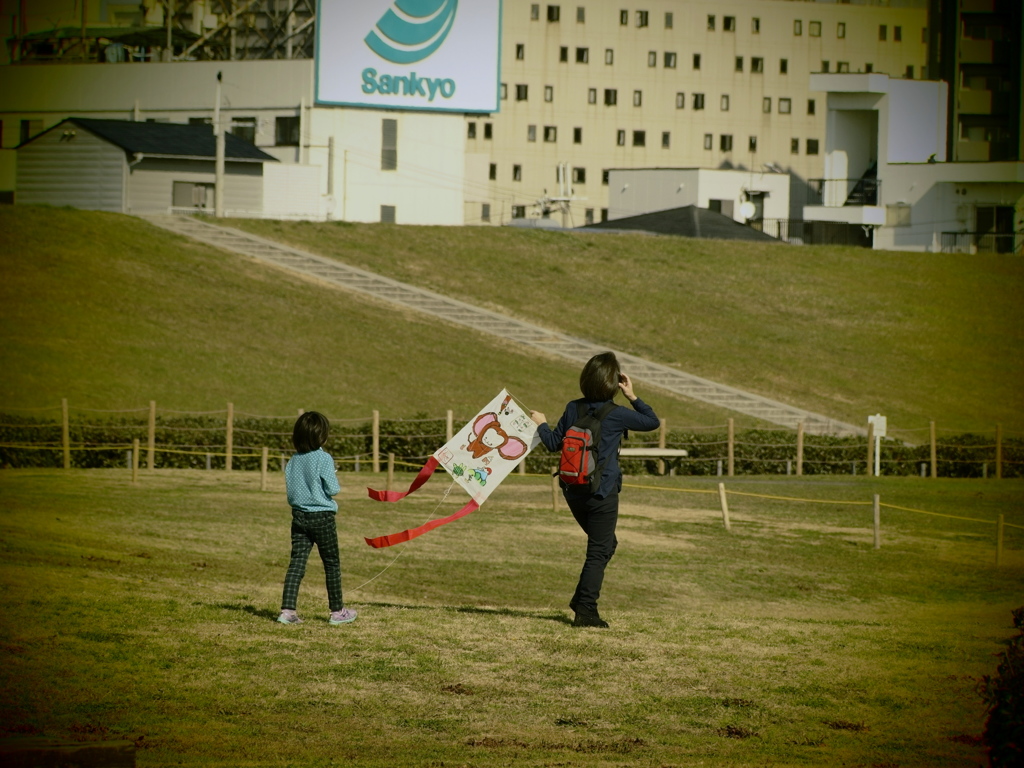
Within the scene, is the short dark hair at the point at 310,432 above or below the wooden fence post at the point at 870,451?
above

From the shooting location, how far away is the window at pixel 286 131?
6600 cm

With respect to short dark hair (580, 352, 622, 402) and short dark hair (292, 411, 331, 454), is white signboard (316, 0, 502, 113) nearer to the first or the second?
short dark hair (292, 411, 331, 454)

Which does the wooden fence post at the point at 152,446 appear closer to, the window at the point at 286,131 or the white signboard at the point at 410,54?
the window at the point at 286,131

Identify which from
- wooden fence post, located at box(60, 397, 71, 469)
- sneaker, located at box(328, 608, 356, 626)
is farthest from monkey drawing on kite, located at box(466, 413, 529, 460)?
wooden fence post, located at box(60, 397, 71, 469)

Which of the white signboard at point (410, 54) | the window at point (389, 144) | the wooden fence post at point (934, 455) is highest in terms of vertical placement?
the white signboard at point (410, 54)

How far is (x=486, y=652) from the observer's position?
32.9 ft

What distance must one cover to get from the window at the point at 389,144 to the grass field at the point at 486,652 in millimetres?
49271

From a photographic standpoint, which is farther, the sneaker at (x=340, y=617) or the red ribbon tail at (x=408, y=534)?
→ the red ribbon tail at (x=408, y=534)

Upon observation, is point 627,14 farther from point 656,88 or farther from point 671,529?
point 671,529

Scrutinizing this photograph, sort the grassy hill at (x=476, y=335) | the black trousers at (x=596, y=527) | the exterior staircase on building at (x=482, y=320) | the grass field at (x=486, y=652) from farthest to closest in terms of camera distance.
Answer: the exterior staircase on building at (x=482, y=320), the grassy hill at (x=476, y=335), the black trousers at (x=596, y=527), the grass field at (x=486, y=652)

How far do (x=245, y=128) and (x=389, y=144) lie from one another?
7.93 metres

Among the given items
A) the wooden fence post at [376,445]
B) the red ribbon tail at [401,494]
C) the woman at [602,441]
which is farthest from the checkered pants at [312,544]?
the wooden fence post at [376,445]

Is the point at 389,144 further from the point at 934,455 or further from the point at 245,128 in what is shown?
the point at 934,455

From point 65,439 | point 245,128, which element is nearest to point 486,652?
point 65,439
